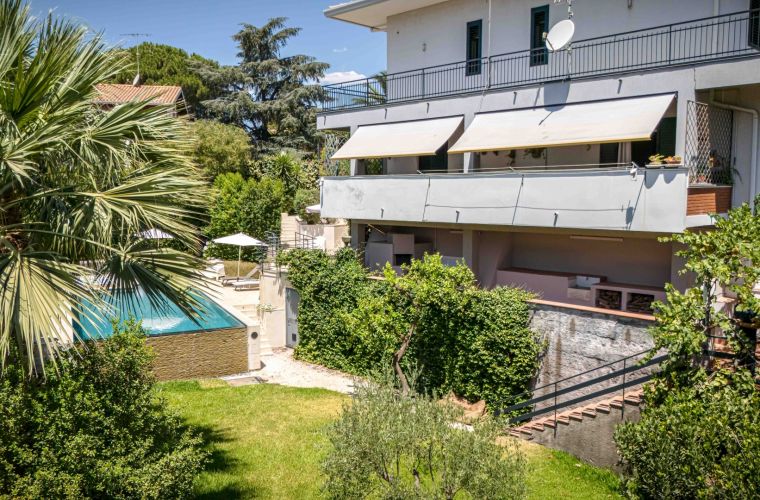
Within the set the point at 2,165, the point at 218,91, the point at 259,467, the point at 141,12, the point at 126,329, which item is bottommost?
the point at 259,467

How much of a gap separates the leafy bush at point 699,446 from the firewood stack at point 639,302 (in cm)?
710

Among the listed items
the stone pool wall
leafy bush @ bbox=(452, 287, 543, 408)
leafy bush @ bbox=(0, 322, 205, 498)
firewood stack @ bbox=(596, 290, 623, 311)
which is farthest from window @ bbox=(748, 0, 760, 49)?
the stone pool wall

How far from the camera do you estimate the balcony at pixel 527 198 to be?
16.3 m

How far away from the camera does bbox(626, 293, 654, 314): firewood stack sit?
62.2 ft

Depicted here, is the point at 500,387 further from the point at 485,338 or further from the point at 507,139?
the point at 507,139

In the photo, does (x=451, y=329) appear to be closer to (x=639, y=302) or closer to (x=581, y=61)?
(x=639, y=302)

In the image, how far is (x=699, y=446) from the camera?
35.3 feet

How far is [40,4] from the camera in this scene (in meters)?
9.42

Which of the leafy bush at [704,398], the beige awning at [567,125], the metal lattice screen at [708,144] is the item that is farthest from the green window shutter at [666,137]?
the leafy bush at [704,398]

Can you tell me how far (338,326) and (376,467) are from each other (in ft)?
49.6

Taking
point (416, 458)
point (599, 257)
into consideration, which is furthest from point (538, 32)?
point (416, 458)

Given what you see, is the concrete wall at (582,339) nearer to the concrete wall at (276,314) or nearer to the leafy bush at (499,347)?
the leafy bush at (499,347)

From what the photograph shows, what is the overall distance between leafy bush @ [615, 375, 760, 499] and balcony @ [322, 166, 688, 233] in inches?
232

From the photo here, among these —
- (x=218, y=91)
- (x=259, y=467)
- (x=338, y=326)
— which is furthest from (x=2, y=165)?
(x=218, y=91)
